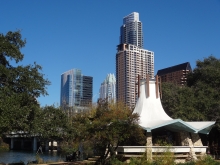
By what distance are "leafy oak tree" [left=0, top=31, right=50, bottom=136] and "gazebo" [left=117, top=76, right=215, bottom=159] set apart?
670 cm

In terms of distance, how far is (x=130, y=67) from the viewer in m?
91.2

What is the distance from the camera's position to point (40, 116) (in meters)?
14.4

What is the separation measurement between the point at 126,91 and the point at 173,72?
3023 centimetres

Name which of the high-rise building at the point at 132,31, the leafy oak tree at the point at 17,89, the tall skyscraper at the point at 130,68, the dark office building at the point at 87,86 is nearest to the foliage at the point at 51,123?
the leafy oak tree at the point at 17,89

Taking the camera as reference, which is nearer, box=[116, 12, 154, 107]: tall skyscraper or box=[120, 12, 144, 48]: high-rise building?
box=[116, 12, 154, 107]: tall skyscraper

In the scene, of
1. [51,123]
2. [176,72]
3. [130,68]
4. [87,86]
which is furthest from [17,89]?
[87,86]

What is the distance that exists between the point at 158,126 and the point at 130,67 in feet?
238

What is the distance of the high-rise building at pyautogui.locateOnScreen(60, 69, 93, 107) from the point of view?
11075 cm

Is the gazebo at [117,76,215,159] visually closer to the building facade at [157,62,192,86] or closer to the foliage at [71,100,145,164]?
the foliage at [71,100,145,164]

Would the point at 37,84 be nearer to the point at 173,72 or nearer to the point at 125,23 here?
the point at 173,72

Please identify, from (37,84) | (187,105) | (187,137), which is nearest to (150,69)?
A: (187,105)

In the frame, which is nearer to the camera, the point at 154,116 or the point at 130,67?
the point at 154,116

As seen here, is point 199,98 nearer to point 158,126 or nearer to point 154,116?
point 154,116

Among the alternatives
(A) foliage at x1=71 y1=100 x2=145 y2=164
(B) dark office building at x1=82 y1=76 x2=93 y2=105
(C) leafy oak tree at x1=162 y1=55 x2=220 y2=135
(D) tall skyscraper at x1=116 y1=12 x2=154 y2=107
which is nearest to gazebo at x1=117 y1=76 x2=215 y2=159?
(A) foliage at x1=71 y1=100 x2=145 y2=164
